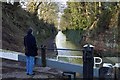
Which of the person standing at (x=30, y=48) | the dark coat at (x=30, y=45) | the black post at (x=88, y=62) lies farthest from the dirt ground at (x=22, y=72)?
the black post at (x=88, y=62)

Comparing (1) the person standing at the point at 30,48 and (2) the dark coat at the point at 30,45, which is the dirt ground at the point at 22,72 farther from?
(2) the dark coat at the point at 30,45

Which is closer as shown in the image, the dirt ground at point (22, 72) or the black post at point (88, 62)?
the black post at point (88, 62)

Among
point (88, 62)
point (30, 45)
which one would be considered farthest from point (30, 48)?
point (88, 62)

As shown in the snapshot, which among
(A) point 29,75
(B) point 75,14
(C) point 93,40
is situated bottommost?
(A) point 29,75

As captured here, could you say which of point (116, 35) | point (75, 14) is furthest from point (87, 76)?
point (75, 14)

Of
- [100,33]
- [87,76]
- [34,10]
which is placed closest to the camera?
[87,76]

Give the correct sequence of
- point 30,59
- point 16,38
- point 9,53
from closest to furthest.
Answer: point 30,59
point 9,53
point 16,38

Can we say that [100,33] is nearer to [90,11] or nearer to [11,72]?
[90,11]

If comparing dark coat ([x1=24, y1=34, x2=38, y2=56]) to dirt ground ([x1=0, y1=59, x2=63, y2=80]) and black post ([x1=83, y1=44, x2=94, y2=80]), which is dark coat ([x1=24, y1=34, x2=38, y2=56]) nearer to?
dirt ground ([x1=0, y1=59, x2=63, y2=80])

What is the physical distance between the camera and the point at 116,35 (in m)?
15.4

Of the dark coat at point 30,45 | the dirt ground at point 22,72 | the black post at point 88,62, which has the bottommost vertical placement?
the dirt ground at point 22,72

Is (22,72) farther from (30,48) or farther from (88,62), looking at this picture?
(88,62)

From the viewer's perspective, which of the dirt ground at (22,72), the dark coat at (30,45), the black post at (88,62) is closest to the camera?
the black post at (88,62)

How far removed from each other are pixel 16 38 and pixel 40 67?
5938 millimetres
